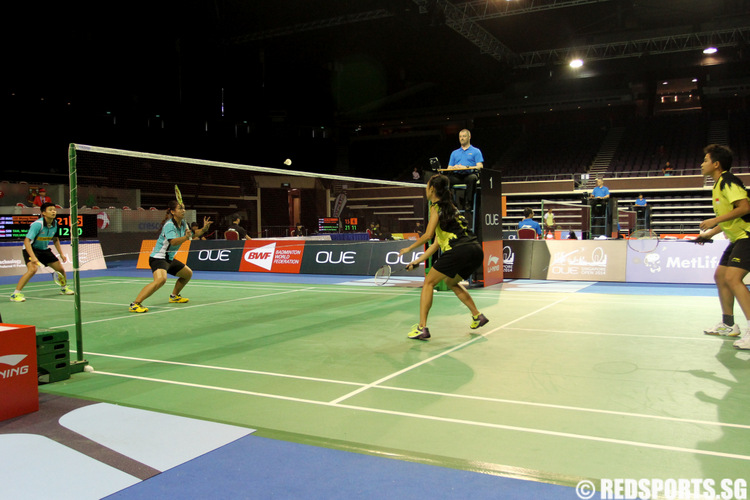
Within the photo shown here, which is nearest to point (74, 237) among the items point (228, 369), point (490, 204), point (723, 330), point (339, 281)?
point (228, 369)

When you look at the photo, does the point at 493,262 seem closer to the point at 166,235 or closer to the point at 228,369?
the point at 166,235

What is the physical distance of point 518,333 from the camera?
7.52 m

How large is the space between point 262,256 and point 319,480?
16.1 metres

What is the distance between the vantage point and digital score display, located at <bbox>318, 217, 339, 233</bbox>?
103 feet

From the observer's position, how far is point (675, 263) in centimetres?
1362

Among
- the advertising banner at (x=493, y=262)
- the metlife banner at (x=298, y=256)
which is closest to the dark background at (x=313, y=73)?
the metlife banner at (x=298, y=256)

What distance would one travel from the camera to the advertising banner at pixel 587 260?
14.2m

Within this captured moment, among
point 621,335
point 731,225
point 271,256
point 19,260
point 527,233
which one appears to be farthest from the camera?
point 19,260

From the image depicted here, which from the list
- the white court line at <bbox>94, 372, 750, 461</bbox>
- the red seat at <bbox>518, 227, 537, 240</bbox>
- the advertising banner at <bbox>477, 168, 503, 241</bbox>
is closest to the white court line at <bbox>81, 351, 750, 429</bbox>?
the white court line at <bbox>94, 372, 750, 461</bbox>

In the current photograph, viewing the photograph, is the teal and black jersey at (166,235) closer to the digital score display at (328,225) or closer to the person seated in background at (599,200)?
the person seated in background at (599,200)

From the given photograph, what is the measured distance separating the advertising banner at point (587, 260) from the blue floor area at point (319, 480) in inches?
486

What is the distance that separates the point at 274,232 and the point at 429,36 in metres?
15.8

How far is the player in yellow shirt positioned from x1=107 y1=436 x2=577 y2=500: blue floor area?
4.77 meters

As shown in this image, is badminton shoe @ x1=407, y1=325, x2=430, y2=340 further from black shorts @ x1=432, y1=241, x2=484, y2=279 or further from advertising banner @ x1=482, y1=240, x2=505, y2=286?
advertising banner @ x1=482, y1=240, x2=505, y2=286
